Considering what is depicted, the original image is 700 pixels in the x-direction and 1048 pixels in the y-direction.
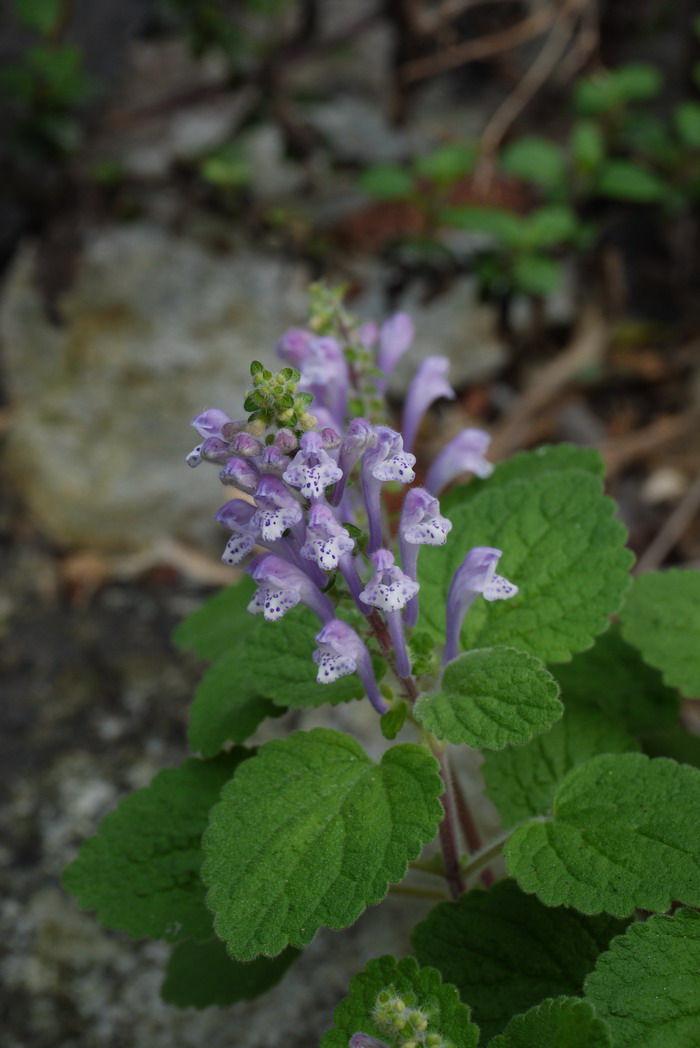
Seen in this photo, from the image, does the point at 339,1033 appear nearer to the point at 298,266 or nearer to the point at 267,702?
the point at 267,702

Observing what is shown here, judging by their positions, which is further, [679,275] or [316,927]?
[679,275]

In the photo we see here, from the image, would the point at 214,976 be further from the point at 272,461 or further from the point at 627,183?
the point at 627,183

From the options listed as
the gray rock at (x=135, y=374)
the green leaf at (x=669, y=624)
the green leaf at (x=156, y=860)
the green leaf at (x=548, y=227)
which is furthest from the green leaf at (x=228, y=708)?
the green leaf at (x=548, y=227)

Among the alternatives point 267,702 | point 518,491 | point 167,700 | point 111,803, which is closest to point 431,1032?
point 267,702

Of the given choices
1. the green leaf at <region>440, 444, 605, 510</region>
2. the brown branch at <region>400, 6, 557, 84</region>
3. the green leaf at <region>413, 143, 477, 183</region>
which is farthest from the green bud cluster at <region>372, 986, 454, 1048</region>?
the brown branch at <region>400, 6, 557, 84</region>

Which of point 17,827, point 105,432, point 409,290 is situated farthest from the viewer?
point 409,290

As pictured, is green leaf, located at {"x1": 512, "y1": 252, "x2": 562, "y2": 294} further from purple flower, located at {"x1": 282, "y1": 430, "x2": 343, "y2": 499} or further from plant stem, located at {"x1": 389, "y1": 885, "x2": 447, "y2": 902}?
purple flower, located at {"x1": 282, "y1": 430, "x2": 343, "y2": 499}

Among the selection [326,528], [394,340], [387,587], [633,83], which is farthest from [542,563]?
[633,83]
